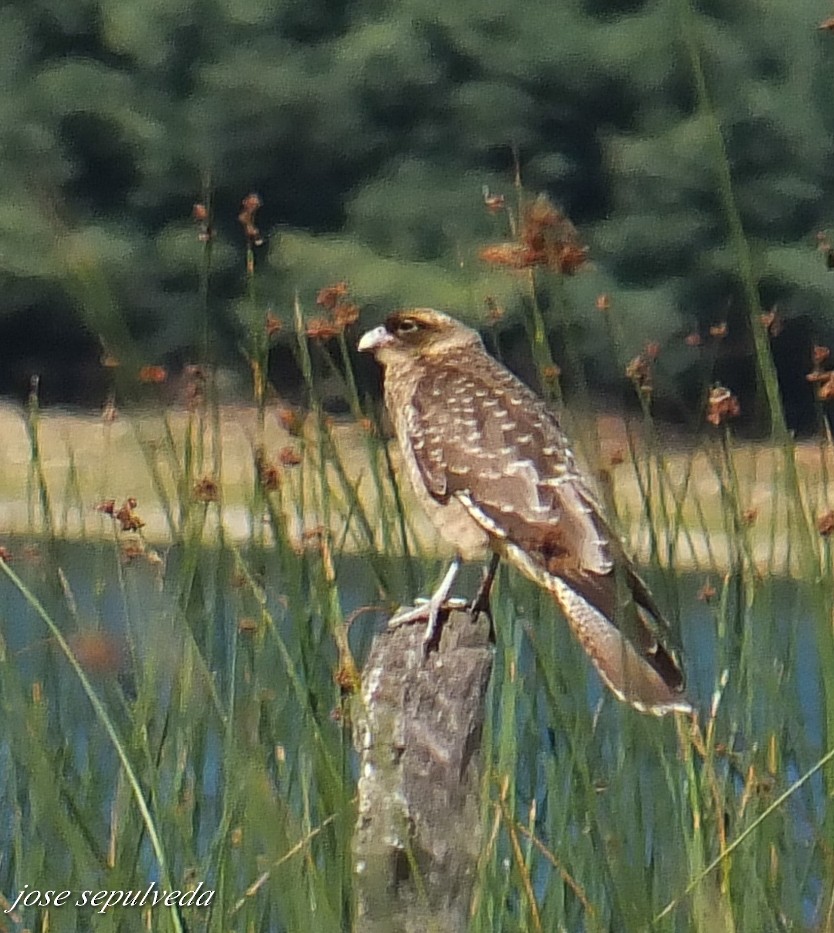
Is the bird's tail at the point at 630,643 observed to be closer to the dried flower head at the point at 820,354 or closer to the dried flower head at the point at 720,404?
the dried flower head at the point at 720,404

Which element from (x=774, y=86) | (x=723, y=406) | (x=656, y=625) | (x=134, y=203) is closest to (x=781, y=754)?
(x=656, y=625)

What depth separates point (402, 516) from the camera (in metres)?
2.16

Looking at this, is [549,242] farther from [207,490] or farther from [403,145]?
[403,145]

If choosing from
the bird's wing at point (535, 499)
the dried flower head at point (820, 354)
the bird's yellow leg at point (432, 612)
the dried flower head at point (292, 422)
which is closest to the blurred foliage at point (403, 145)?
the bird's wing at point (535, 499)

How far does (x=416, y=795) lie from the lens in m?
1.76

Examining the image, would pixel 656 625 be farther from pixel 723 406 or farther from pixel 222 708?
pixel 222 708

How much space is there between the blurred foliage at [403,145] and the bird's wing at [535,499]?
636 cm

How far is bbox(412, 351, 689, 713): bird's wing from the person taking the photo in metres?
2.16

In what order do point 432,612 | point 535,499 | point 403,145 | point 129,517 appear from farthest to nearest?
1. point 403,145
2. point 535,499
3. point 432,612
4. point 129,517

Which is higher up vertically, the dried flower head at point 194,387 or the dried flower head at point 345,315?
the dried flower head at point 345,315

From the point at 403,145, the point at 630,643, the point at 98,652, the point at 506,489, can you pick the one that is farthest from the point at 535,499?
the point at 403,145

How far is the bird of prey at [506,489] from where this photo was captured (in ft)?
7.14

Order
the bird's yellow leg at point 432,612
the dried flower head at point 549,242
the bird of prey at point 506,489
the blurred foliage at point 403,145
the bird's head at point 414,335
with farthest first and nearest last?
1. the blurred foliage at point 403,145
2. the bird's head at point 414,335
3. the bird of prey at point 506,489
4. the bird's yellow leg at point 432,612
5. the dried flower head at point 549,242

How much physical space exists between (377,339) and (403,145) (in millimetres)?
8086
